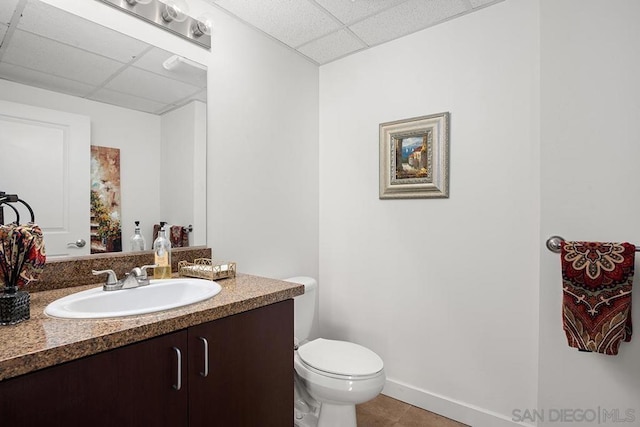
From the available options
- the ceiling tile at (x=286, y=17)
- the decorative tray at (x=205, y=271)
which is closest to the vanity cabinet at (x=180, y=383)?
the decorative tray at (x=205, y=271)

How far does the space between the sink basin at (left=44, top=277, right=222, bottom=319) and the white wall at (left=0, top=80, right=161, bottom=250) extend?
295mm

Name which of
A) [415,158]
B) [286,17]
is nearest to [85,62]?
[286,17]

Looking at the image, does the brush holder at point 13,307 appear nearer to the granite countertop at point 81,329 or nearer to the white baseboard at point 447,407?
the granite countertop at point 81,329

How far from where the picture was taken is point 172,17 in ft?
5.14

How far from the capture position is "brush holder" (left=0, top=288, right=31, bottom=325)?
2.86ft

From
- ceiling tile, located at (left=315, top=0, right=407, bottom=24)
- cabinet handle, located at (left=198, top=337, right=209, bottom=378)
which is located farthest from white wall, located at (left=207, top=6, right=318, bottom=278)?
cabinet handle, located at (left=198, top=337, right=209, bottom=378)

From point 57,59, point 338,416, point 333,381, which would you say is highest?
point 57,59

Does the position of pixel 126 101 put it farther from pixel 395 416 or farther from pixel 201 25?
pixel 395 416

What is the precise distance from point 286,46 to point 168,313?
1.85m

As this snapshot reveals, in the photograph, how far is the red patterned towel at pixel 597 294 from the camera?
4.31 feet

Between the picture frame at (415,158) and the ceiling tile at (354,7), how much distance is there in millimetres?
622

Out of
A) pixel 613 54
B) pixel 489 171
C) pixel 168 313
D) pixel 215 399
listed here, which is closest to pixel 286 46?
pixel 489 171

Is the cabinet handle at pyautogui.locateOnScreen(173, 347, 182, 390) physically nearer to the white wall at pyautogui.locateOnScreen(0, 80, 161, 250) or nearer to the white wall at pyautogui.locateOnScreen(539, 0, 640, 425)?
the white wall at pyautogui.locateOnScreen(0, 80, 161, 250)

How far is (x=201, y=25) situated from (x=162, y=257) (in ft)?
3.85
